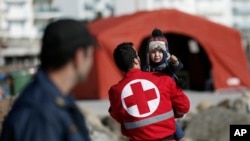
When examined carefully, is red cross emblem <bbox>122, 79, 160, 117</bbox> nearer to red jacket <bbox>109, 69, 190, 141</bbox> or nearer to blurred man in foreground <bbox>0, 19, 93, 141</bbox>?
red jacket <bbox>109, 69, 190, 141</bbox>

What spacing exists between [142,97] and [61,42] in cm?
191

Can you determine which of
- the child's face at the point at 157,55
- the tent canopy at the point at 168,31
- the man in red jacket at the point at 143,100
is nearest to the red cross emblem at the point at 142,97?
the man in red jacket at the point at 143,100

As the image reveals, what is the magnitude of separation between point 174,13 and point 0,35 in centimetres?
4671

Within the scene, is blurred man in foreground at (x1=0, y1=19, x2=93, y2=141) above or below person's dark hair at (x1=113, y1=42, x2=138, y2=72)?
above

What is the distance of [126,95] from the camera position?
4891 millimetres

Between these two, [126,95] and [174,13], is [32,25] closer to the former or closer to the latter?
[174,13]

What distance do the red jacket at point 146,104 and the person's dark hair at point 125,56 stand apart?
0.16ft

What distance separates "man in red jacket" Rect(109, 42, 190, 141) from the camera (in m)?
4.84

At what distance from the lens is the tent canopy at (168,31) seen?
79.6 feet

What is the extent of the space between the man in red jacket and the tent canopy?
61.6 ft

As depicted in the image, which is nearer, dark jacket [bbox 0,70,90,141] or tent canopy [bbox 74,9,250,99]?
dark jacket [bbox 0,70,90,141]

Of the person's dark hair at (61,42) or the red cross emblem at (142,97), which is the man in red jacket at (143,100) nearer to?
the red cross emblem at (142,97)

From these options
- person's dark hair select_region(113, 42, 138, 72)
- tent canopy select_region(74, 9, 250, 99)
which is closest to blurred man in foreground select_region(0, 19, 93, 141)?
person's dark hair select_region(113, 42, 138, 72)

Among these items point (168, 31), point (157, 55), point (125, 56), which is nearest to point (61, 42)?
point (125, 56)
